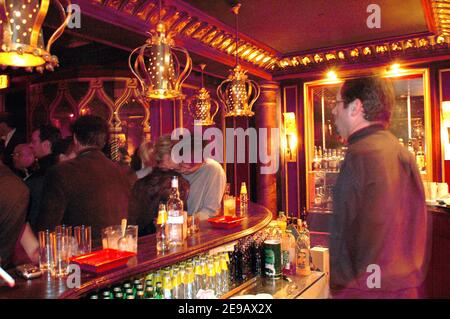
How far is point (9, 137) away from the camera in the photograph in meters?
5.19

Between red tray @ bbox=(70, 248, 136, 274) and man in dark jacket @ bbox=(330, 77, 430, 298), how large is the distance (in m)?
0.80

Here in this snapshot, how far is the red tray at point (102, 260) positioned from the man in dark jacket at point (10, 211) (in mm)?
504

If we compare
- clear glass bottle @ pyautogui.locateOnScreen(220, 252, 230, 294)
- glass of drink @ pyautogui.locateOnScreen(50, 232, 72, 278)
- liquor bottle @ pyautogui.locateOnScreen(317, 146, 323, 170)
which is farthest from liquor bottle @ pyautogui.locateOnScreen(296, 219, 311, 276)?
liquor bottle @ pyautogui.locateOnScreen(317, 146, 323, 170)

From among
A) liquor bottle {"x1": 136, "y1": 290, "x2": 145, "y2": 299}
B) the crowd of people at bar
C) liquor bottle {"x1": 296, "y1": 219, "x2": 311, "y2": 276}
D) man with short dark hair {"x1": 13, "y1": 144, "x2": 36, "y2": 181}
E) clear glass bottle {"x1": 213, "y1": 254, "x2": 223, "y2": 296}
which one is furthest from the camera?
man with short dark hair {"x1": 13, "y1": 144, "x2": 36, "y2": 181}

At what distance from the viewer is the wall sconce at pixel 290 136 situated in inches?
244

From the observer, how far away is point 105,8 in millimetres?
2906

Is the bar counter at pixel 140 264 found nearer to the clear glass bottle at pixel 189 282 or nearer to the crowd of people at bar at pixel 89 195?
the clear glass bottle at pixel 189 282

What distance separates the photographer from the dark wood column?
622 centimetres

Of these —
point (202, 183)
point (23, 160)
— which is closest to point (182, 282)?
point (202, 183)
